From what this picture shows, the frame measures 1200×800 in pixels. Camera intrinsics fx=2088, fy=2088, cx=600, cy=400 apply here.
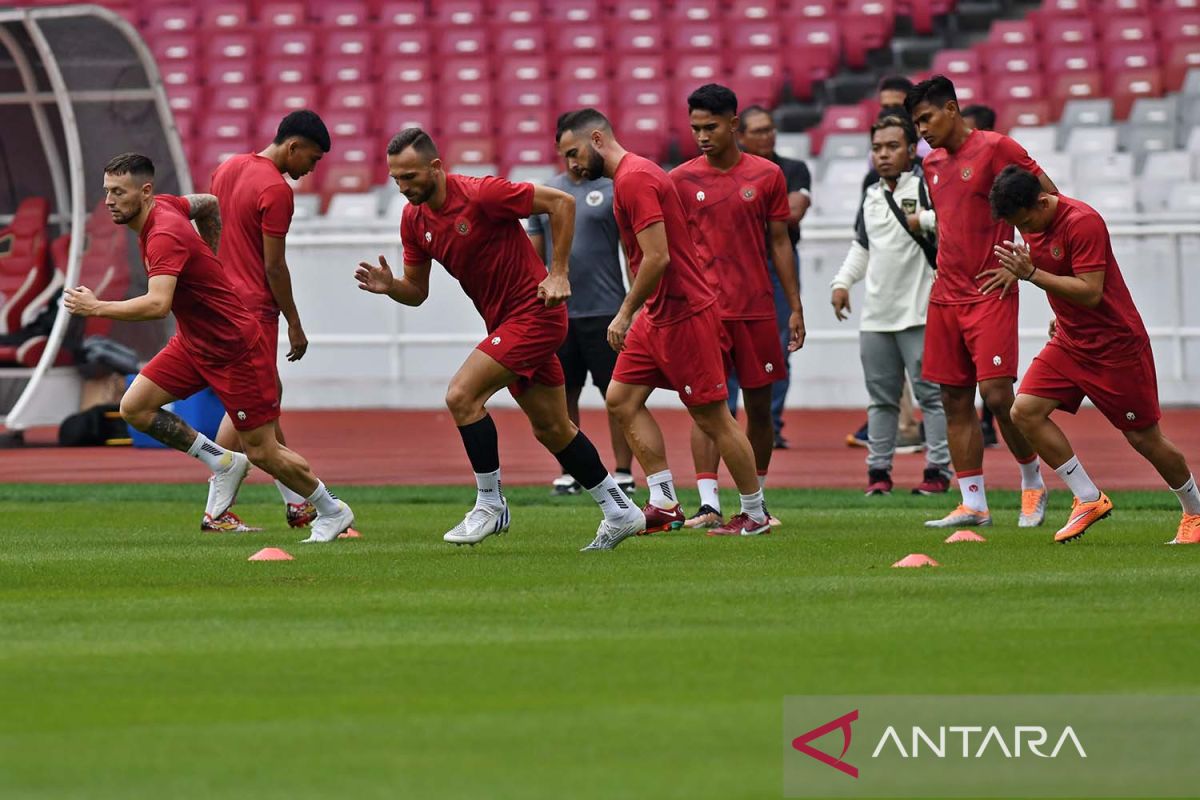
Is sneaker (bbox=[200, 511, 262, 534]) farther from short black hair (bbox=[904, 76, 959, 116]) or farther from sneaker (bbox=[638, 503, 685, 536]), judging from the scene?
short black hair (bbox=[904, 76, 959, 116])

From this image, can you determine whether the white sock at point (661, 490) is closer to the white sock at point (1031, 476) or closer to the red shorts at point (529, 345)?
the red shorts at point (529, 345)

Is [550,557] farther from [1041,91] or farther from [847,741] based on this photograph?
[1041,91]

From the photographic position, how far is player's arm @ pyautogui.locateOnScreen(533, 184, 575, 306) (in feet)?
30.6

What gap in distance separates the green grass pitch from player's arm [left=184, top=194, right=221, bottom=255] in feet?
5.12

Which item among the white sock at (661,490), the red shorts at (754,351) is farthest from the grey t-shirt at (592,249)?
the white sock at (661,490)

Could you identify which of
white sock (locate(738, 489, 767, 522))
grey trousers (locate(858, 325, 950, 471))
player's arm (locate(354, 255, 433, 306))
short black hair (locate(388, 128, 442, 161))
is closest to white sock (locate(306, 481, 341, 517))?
player's arm (locate(354, 255, 433, 306))

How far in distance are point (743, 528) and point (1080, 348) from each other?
6.34 ft

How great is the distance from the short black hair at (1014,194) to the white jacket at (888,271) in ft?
11.2

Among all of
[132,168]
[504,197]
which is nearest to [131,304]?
[132,168]

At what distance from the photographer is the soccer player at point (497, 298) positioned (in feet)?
30.8

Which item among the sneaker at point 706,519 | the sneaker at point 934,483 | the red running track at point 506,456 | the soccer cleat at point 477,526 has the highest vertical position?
the soccer cleat at point 477,526

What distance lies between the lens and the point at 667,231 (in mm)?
10008

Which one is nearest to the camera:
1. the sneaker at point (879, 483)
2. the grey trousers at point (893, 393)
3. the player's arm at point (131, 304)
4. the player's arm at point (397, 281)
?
the player's arm at point (131, 304)

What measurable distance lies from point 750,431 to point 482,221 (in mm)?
2446
